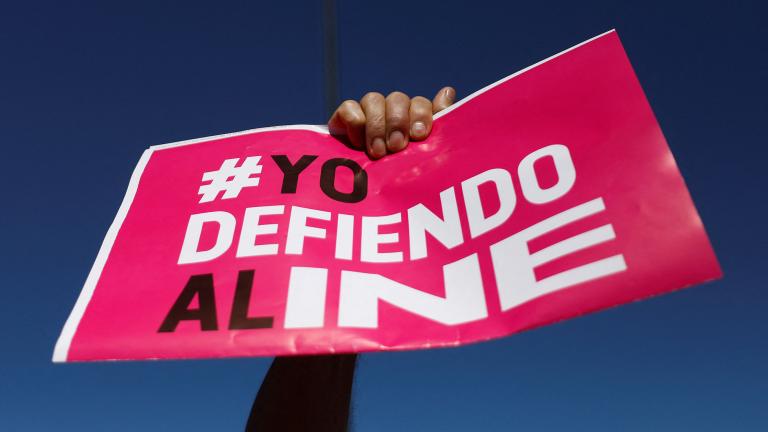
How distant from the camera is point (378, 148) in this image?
4.90ft

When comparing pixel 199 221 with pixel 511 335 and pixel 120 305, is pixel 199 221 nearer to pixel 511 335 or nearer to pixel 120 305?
pixel 120 305

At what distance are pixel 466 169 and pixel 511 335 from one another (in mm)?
514

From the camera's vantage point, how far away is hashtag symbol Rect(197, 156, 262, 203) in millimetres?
1425

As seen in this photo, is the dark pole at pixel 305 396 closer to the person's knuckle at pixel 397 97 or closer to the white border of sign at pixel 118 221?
the white border of sign at pixel 118 221

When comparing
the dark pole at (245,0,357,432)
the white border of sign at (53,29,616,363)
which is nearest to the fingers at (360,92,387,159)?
the white border of sign at (53,29,616,363)

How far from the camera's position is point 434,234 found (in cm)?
120

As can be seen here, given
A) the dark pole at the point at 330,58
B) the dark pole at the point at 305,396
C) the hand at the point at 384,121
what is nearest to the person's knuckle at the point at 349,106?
the hand at the point at 384,121

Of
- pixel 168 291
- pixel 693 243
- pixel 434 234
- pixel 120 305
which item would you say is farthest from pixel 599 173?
pixel 120 305

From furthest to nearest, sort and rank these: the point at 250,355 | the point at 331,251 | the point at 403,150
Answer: the point at 403,150
the point at 331,251
the point at 250,355

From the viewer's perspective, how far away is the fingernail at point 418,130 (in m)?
1.49

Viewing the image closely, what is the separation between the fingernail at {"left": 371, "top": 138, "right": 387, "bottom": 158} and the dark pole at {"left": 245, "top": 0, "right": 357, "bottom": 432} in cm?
57

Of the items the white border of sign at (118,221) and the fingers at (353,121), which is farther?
the fingers at (353,121)

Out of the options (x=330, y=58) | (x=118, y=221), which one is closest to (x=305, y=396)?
(x=118, y=221)

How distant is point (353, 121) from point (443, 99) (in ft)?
1.13
